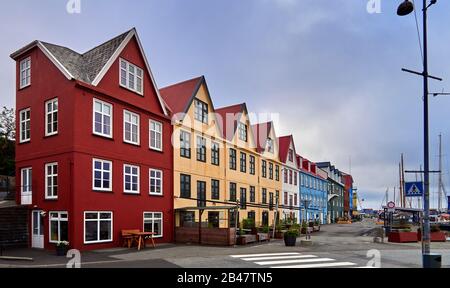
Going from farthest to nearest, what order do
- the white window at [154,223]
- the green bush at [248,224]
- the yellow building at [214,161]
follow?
the green bush at [248,224], the yellow building at [214,161], the white window at [154,223]

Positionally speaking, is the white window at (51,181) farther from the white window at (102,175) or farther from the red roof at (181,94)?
the red roof at (181,94)

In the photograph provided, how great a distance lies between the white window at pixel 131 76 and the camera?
81.6 ft

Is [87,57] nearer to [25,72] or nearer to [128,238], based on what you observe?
[25,72]

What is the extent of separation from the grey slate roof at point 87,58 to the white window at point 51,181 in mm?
5057

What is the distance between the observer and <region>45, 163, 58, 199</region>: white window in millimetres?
21625

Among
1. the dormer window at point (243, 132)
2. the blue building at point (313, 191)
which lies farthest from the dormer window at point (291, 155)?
the dormer window at point (243, 132)

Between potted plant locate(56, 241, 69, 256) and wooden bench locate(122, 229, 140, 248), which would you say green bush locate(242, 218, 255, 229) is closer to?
wooden bench locate(122, 229, 140, 248)

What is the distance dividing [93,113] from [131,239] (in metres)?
7.36

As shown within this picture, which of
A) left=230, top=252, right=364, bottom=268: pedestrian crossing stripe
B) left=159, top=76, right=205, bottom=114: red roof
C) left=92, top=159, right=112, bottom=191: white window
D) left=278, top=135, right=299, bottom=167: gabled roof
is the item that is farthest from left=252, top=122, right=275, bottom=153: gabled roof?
left=230, top=252, right=364, bottom=268: pedestrian crossing stripe

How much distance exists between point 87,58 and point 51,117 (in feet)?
16.6
